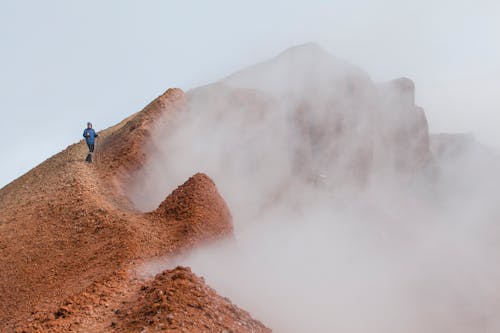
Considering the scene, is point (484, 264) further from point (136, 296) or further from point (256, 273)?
point (136, 296)

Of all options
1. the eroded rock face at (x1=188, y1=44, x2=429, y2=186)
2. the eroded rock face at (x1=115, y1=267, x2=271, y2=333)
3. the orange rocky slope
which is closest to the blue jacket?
the orange rocky slope

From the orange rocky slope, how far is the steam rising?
1437 mm

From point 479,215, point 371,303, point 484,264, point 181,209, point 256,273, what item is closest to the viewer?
point 181,209

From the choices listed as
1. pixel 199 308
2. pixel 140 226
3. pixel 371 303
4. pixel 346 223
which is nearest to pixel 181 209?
pixel 140 226

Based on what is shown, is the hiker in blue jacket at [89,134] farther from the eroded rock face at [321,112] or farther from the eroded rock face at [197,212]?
the eroded rock face at [321,112]

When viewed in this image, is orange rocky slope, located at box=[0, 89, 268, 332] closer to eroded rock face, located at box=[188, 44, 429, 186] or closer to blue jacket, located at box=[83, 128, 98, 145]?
blue jacket, located at box=[83, 128, 98, 145]

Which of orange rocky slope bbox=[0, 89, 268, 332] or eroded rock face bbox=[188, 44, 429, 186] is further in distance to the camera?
eroded rock face bbox=[188, 44, 429, 186]

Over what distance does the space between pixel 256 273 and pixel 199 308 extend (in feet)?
32.6

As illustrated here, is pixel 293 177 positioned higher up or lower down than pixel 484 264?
lower down

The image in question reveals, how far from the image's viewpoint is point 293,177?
139 feet

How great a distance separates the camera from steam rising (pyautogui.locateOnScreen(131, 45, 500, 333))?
24.5 meters

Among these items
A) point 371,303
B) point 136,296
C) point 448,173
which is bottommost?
point 136,296

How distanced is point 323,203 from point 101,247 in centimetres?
3252

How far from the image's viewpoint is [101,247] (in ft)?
57.3
